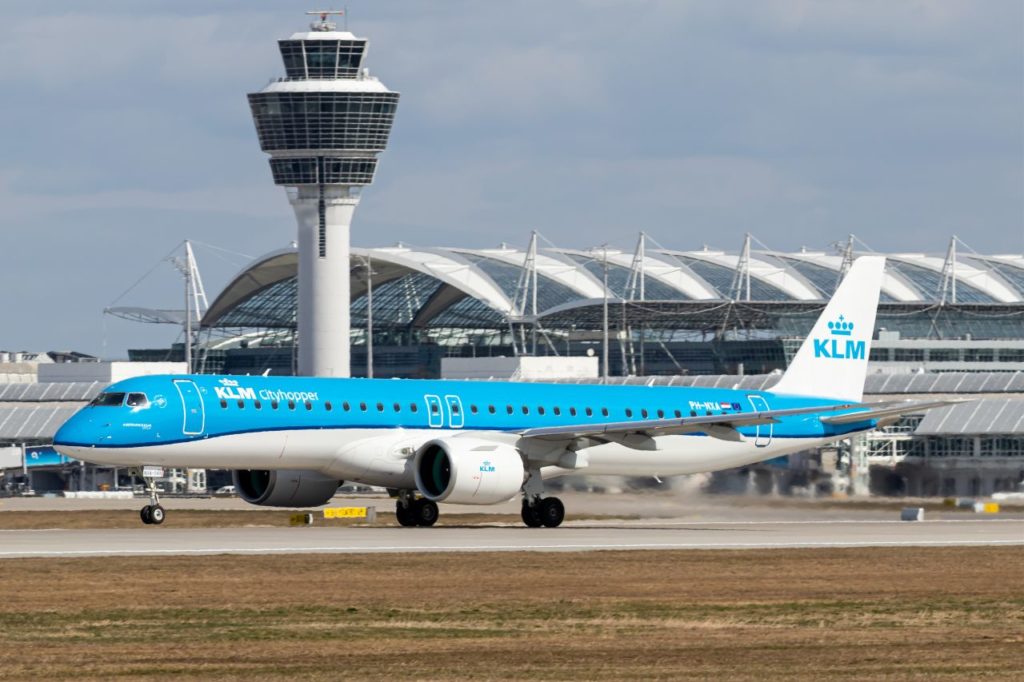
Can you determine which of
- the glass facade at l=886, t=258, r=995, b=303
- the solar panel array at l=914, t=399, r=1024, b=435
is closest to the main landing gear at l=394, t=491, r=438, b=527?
the solar panel array at l=914, t=399, r=1024, b=435

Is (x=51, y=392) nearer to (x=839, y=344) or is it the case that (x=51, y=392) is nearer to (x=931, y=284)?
(x=931, y=284)

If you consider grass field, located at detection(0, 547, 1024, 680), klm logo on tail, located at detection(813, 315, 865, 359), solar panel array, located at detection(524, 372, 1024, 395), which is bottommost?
grass field, located at detection(0, 547, 1024, 680)

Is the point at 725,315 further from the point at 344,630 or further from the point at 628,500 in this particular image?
the point at 344,630

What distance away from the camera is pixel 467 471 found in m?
48.6

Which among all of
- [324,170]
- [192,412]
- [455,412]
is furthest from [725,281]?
[192,412]

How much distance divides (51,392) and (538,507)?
328 feet

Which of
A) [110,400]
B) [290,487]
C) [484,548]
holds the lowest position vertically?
[484,548]

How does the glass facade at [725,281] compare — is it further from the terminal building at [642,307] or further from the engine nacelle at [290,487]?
the engine nacelle at [290,487]

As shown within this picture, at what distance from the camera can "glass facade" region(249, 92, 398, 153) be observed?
506 ft

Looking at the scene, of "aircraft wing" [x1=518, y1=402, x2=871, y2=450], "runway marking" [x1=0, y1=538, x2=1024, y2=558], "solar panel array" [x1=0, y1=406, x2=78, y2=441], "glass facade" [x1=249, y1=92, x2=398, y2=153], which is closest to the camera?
"runway marking" [x1=0, y1=538, x2=1024, y2=558]

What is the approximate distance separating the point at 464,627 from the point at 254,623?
2.92 metres

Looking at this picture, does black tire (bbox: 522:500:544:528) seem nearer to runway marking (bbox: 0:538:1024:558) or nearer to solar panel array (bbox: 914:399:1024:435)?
runway marking (bbox: 0:538:1024:558)

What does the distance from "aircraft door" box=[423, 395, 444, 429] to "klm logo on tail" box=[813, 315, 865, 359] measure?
1489cm

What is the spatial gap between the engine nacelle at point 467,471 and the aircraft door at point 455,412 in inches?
59.9
